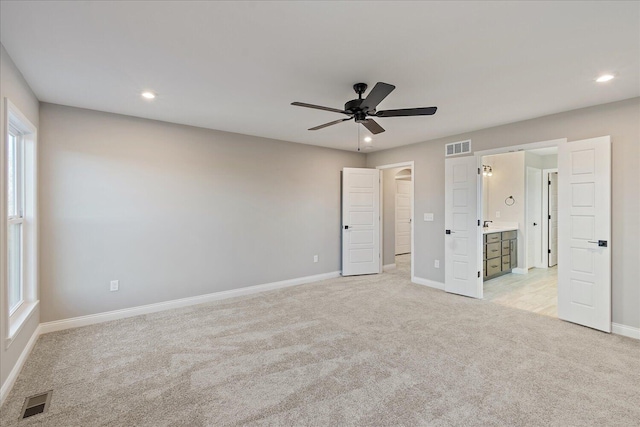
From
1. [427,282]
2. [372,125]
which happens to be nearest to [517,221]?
[427,282]

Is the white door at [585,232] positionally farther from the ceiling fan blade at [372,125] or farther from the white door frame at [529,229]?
the white door frame at [529,229]

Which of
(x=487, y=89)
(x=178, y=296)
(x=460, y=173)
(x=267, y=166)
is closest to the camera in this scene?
(x=487, y=89)

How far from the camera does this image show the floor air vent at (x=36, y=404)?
6.59 ft

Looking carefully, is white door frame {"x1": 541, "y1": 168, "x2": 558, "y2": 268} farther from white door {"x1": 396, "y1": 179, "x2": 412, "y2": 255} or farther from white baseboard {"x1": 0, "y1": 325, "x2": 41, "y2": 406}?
Answer: white baseboard {"x1": 0, "y1": 325, "x2": 41, "y2": 406}

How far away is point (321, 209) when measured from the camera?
570cm

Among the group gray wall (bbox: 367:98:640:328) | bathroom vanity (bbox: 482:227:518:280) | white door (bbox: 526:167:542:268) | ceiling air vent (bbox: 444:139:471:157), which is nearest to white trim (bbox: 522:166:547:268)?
white door (bbox: 526:167:542:268)

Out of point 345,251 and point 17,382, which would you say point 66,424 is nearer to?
point 17,382

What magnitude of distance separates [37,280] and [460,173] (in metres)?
5.61

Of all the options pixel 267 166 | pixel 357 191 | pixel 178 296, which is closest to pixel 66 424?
pixel 178 296

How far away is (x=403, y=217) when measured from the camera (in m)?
8.62

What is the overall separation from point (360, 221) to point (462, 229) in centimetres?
193

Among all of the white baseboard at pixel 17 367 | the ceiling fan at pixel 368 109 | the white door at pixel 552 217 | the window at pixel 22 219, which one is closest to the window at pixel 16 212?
the window at pixel 22 219

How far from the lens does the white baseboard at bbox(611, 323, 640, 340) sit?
10.3 feet

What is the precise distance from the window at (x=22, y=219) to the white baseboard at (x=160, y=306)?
0.44m
